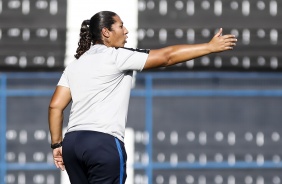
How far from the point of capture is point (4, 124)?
7395 millimetres

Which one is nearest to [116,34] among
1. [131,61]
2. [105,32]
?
[105,32]

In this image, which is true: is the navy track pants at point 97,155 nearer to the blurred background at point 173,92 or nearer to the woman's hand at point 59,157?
the woman's hand at point 59,157

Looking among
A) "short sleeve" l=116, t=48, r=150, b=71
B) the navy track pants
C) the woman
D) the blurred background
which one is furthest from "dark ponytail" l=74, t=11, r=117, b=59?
the blurred background

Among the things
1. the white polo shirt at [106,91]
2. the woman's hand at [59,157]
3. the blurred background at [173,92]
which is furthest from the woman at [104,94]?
the blurred background at [173,92]

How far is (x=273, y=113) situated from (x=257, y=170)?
505 mm

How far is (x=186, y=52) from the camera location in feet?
13.7

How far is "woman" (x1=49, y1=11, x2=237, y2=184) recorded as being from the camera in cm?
405

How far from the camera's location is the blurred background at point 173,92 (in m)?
7.31

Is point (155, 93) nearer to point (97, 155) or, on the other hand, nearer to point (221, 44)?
point (221, 44)

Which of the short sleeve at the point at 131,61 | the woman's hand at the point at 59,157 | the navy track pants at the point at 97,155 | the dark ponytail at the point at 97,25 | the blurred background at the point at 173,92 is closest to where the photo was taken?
the navy track pants at the point at 97,155

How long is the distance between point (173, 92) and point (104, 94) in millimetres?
3265

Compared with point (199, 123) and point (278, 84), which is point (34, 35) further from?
point (278, 84)

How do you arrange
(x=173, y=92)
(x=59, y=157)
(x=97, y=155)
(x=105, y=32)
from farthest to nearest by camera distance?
(x=173, y=92) → (x=59, y=157) → (x=105, y=32) → (x=97, y=155)

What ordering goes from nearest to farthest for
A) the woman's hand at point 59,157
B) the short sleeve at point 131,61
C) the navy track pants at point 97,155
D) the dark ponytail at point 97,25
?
the navy track pants at point 97,155, the short sleeve at point 131,61, the dark ponytail at point 97,25, the woman's hand at point 59,157
